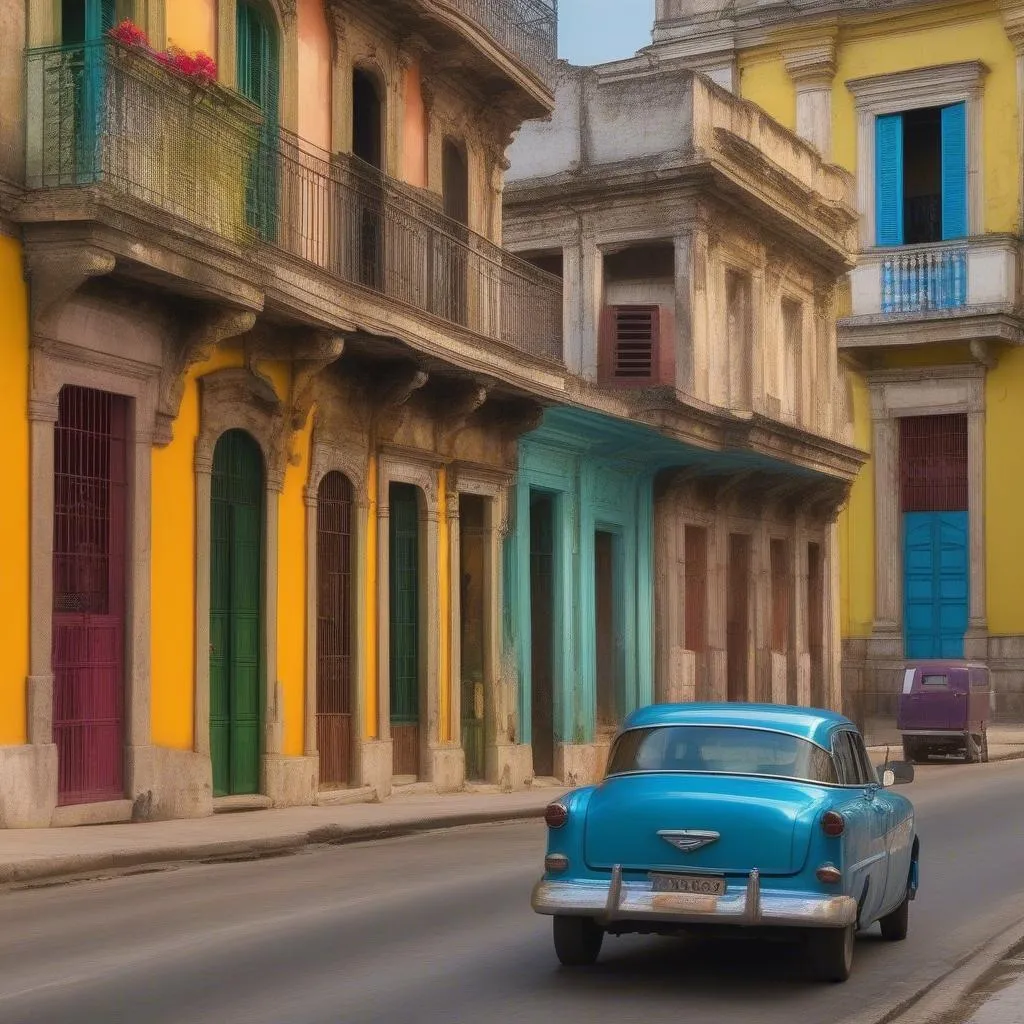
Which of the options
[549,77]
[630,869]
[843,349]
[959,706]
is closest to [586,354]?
[549,77]

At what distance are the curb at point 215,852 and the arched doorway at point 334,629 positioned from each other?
196 cm

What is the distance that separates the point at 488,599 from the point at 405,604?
203cm

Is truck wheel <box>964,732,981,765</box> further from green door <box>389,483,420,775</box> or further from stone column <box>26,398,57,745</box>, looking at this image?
stone column <box>26,398,57,745</box>

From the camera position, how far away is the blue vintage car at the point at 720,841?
30.4ft

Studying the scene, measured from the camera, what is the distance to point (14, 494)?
52.8 feet

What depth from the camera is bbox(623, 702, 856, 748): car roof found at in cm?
1015

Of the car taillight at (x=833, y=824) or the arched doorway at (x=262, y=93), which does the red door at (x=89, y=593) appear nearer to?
the arched doorway at (x=262, y=93)

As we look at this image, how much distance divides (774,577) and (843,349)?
7115 millimetres

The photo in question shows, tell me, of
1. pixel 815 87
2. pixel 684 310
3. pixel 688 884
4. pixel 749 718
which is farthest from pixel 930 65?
pixel 688 884

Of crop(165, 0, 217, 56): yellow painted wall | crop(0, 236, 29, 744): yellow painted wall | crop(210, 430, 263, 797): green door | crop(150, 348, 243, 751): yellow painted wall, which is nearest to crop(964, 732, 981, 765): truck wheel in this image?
crop(210, 430, 263, 797): green door

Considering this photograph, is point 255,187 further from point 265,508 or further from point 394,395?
point 394,395

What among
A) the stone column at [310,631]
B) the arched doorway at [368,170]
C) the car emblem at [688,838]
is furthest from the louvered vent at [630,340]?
the car emblem at [688,838]

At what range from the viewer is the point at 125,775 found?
17.3 m

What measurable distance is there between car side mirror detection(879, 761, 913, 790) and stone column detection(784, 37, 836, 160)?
3171 cm
